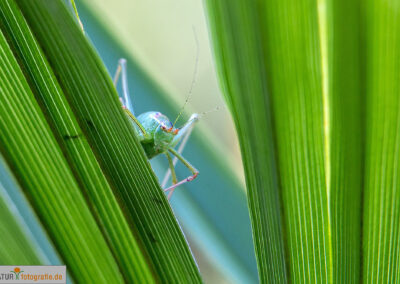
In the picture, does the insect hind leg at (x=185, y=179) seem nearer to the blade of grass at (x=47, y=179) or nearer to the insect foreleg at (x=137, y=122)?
the insect foreleg at (x=137, y=122)

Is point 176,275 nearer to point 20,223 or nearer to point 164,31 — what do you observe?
point 20,223

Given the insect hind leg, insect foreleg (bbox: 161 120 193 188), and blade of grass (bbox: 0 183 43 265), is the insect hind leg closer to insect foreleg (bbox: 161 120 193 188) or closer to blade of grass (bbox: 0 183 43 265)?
insect foreleg (bbox: 161 120 193 188)

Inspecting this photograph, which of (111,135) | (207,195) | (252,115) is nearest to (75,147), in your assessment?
(111,135)

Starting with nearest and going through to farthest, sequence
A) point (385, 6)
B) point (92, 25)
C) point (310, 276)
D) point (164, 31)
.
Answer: point (385, 6)
point (310, 276)
point (92, 25)
point (164, 31)

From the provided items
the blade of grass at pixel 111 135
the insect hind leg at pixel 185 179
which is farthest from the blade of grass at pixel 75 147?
the insect hind leg at pixel 185 179

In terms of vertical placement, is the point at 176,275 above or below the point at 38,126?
below

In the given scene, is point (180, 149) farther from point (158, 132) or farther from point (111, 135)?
point (111, 135)

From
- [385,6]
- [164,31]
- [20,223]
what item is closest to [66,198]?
[20,223]

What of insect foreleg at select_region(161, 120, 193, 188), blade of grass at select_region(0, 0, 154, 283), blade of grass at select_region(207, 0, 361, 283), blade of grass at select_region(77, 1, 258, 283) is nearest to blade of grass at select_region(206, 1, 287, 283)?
blade of grass at select_region(207, 0, 361, 283)
